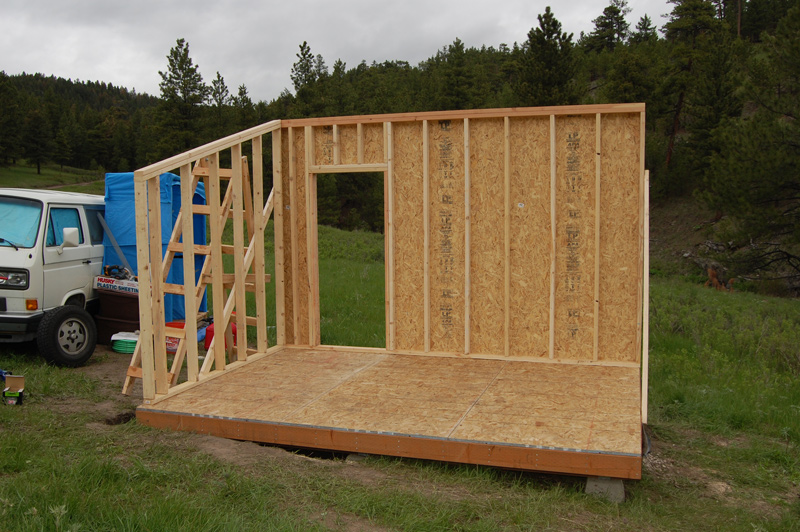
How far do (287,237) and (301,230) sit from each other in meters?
0.21

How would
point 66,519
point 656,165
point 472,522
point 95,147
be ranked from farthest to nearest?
point 95,147, point 656,165, point 472,522, point 66,519

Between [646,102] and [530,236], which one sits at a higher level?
[646,102]

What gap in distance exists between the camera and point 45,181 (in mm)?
46938

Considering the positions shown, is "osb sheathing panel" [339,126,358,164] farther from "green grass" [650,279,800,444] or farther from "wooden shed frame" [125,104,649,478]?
"green grass" [650,279,800,444]

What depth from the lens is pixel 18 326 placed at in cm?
707

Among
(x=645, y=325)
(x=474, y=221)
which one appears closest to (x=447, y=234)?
(x=474, y=221)

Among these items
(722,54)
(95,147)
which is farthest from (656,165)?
(95,147)

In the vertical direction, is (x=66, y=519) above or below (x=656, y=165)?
below

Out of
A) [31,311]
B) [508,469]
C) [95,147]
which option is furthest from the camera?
[95,147]

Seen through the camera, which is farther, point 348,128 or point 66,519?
point 348,128

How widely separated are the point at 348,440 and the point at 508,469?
123 centimetres

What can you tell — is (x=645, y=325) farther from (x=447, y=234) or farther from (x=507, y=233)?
(x=447, y=234)

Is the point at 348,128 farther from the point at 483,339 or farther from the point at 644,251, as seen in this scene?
the point at 644,251

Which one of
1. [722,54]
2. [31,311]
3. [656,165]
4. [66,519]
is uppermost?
[722,54]
